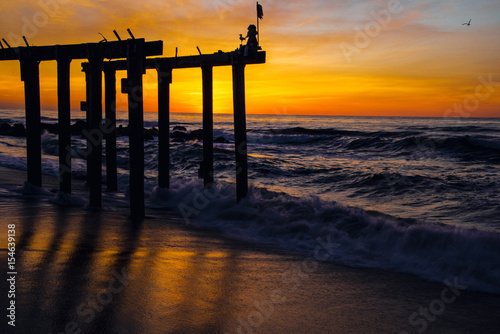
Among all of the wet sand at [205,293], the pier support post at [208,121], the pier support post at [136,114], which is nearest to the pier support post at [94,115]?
the pier support post at [136,114]

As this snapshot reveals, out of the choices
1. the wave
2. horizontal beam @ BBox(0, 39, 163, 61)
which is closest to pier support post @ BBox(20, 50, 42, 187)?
horizontal beam @ BBox(0, 39, 163, 61)

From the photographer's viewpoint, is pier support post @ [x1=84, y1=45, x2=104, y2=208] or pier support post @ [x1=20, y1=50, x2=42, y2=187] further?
pier support post @ [x1=20, y1=50, x2=42, y2=187]

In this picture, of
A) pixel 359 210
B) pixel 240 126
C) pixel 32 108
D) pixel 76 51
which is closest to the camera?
pixel 76 51

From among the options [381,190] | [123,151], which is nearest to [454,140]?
[381,190]

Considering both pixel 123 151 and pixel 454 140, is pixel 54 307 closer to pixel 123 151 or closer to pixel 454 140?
pixel 123 151

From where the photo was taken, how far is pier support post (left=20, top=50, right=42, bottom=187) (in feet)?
33.0

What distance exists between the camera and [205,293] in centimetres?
460

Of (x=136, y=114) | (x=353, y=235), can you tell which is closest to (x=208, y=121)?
(x=136, y=114)

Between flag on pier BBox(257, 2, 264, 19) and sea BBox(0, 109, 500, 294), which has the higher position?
flag on pier BBox(257, 2, 264, 19)

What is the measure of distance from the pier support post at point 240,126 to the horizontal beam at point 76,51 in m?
1.86

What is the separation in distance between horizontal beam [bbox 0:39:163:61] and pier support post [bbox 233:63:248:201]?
186 cm

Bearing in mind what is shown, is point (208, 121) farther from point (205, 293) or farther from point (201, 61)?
point (205, 293)

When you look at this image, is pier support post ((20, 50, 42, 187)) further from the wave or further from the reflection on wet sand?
the reflection on wet sand

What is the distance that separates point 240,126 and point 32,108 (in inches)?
201
